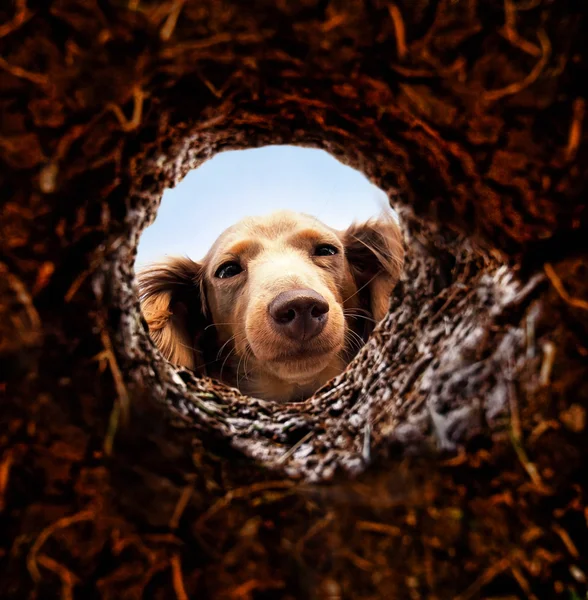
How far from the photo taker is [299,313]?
1976 mm

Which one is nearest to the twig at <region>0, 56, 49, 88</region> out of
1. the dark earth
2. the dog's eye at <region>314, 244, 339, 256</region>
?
the dark earth

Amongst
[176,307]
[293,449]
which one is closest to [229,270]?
[176,307]

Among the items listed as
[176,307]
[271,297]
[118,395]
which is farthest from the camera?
[176,307]

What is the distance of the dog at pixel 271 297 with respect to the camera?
2104 mm

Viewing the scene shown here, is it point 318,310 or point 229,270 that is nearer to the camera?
point 318,310

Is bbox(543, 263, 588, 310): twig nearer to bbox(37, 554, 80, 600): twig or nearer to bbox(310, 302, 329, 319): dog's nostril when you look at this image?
bbox(37, 554, 80, 600): twig

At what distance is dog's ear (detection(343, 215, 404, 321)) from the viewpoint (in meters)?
2.75

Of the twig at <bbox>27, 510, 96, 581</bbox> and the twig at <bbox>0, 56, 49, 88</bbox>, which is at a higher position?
the twig at <bbox>0, 56, 49, 88</bbox>

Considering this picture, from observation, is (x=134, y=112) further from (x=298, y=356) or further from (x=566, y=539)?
(x=298, y=356)

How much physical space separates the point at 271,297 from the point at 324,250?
68 cm

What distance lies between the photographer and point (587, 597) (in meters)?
0.70

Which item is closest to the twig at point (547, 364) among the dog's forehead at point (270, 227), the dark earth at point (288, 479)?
the dark earth at point (288, 479)

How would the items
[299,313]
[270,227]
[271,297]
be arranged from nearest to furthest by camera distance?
[299,313]
[271,297]
[270,227]

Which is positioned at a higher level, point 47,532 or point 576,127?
point 576,127
